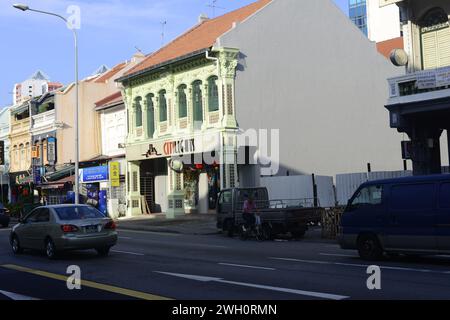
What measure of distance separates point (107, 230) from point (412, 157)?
11.8 m

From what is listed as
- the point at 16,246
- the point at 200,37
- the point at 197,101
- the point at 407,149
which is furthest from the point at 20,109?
the point at 407,149

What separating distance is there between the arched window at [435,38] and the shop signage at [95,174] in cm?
2421

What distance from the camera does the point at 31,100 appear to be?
50.9 metres

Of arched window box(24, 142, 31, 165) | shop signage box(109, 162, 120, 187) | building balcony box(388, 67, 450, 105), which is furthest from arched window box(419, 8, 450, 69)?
arched window box(24, 142, 31, 165)

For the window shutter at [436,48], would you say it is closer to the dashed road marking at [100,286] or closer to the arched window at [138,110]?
the dashed road marking at [100,286]

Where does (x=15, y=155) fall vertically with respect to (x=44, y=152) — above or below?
above

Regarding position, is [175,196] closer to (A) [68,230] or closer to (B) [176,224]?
(B) [176,224]

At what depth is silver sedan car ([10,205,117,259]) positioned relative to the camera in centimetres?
1541

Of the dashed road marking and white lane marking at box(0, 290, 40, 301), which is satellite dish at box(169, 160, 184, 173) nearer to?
the dashed road marking

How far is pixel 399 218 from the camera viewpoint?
1358 centimetres

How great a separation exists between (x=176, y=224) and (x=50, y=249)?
1478cm

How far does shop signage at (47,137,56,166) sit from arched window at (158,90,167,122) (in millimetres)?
14234
